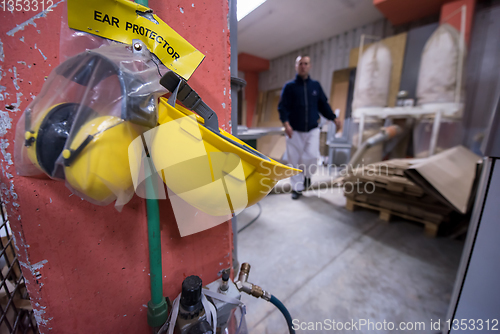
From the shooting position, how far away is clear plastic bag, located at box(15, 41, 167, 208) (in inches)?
8.2

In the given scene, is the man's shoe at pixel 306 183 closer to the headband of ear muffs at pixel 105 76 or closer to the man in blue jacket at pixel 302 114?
the man in blue jacket at pixel 302 114

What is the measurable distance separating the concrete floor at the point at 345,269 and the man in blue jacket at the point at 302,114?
2.13ft

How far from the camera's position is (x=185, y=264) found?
498mm

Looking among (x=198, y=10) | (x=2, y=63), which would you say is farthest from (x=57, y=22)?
(x=198, y=10)

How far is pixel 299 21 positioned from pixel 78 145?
11.9 ft

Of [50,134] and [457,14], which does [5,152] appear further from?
[457,14]

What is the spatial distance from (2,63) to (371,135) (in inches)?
119

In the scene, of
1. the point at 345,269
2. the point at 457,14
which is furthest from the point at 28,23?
the point at 457,14

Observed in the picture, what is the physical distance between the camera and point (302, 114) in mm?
1968

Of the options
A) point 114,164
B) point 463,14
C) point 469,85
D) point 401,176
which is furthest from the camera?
point 469,85

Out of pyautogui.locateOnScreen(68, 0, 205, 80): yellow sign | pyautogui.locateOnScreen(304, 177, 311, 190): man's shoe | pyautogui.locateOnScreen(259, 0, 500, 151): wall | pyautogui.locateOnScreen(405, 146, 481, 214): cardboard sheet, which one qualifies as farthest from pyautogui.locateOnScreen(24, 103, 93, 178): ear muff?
pyautogui.locateOnScreen(259, 0, 500, 151): wall

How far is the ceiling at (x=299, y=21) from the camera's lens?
254 centimetres

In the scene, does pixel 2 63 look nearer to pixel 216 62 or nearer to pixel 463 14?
pixel 216 62

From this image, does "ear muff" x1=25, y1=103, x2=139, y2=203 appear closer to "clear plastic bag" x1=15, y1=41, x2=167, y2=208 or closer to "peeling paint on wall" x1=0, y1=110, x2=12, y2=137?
"clear plastic bag" x1=15, y1=41, x2=167, y2=208
